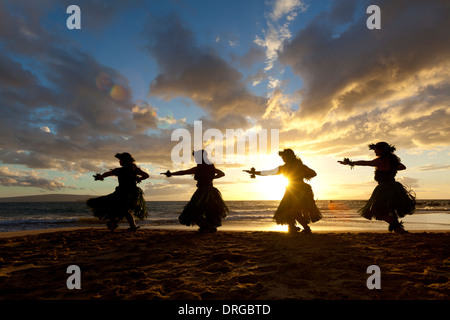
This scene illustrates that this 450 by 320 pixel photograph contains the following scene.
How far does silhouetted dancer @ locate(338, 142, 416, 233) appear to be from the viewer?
21.3 ft

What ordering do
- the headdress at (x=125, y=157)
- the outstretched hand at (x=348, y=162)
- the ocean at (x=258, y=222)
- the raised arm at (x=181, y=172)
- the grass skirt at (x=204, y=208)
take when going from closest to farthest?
1. the outstretched hand at (x=348, y=162)
2. the grass skirt at (x=204, y=208)
3. the raised arm at (x=181, y=172)
4. the headdress at (x=125, y=157)
5. the ocean at (x=258, y=222)

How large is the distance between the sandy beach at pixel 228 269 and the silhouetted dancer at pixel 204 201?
157 centimetres

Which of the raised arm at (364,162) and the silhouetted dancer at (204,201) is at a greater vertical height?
the raised arm at (364,162)

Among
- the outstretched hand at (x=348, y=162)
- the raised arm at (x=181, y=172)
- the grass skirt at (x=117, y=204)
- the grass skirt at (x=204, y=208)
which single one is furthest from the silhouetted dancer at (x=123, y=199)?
the outstretched hand at (x=348, y=162)

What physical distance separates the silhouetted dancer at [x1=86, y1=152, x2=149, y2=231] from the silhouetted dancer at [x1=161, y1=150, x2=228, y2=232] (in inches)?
54.5

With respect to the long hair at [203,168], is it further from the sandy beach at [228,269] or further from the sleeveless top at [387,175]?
the sleeveless top at [387,175]

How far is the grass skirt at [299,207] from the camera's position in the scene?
21.9ft

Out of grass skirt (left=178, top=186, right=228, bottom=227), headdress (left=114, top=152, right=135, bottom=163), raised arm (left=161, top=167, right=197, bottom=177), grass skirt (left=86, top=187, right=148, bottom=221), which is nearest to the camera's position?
grass skirt (left=178, top=186, right=228, bottom=227)

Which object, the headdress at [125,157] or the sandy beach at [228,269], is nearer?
the sandy beach at [228,269]

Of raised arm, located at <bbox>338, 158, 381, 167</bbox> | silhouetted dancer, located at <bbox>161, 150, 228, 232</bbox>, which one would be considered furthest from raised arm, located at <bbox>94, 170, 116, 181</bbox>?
raised arm, located at <bbox>338, 158, 381, 167</bbox>

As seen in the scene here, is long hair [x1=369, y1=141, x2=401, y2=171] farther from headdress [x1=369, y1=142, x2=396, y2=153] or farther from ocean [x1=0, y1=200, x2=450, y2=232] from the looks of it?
ocean [x1=0, y1=200, x2=450, y2=232]

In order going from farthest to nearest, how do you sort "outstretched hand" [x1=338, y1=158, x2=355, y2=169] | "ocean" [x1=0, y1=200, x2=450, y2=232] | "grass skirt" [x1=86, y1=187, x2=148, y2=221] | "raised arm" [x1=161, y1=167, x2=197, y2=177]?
1. "ocean" [x1=0, y1=200, x2=450, y2=232]
2. "grass skirt" [x1=86, y1=187, x2=148, y2=221]
3. "raised arm" [x1=161, y1=167, x2=197, y2=177]
4. "outstretched hand" [x1=338, y1=158, x2=355, y2=169]
